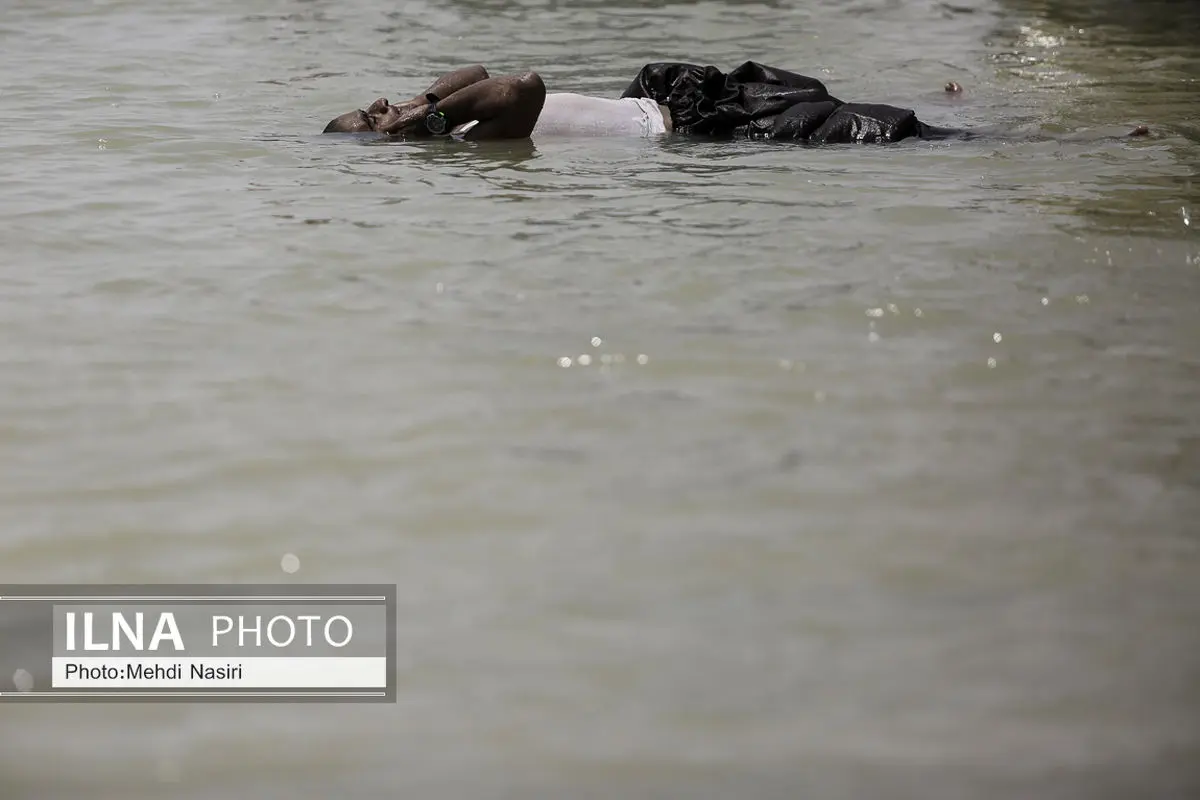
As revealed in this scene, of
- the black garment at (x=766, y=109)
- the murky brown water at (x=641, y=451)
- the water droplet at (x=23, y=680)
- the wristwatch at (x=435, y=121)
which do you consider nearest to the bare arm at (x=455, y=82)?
the wristwatch at (x=435, y=121)

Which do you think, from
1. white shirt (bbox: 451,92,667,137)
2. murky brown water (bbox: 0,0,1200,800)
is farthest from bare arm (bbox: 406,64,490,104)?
murky brown water (bbox: 0,0,1200,800)

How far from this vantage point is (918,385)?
3312 mm

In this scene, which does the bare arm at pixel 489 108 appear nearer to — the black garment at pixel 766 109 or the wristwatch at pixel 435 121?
the wristwatch at pixel 435 121

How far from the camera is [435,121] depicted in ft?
21.3

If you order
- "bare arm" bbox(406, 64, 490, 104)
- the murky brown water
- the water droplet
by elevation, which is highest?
"bare arm" bbox(406, 64, 490, 104)

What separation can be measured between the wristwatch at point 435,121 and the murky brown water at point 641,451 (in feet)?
0.85

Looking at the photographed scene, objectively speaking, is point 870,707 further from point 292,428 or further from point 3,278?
point 3,278

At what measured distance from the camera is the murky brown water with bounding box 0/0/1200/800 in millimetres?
2012

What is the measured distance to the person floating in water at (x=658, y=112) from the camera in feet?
21.3

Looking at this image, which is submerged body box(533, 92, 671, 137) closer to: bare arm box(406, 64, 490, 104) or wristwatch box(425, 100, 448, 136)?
bare arm box(406, 64, 490, 104)

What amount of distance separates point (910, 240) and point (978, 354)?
1.24 m

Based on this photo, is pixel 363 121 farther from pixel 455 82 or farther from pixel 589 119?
pixel 589 119

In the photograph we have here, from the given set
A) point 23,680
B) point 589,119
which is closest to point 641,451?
point 23,680

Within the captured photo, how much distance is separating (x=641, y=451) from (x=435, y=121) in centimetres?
402
